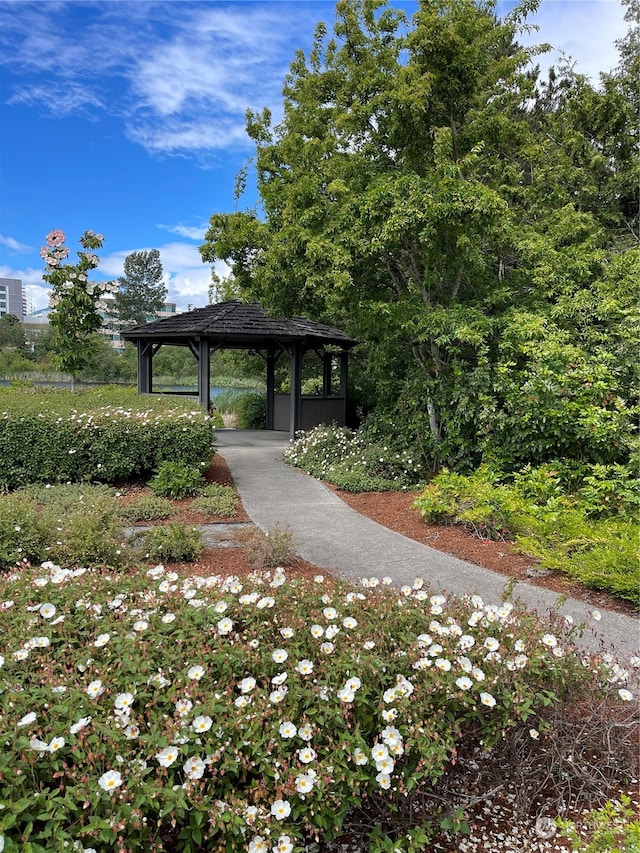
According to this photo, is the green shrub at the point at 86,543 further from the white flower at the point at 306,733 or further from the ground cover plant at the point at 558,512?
the ground cover plant at the point at 558,512

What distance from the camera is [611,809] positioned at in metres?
1.94

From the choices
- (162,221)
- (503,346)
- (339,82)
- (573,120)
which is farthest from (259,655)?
(573,120)

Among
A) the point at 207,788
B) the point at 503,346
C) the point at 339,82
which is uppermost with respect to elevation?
the point at 339,82

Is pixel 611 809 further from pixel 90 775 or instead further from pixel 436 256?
pixel 436 256

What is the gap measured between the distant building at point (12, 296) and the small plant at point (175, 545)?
176ft

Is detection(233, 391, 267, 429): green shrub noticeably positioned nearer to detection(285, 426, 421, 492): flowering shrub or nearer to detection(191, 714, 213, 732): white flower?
detection(285, 426, 421, 492): flowering shrub

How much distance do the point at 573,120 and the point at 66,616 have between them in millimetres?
14226

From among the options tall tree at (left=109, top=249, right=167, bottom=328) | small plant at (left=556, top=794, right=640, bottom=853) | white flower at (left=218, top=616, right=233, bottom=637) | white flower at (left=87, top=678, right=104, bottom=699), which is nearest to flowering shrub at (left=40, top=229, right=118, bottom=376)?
white flower at (left=218, top=616, right=233, bottom=637)

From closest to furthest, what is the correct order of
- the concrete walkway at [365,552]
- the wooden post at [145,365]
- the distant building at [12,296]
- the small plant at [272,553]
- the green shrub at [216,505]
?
the concrete walkway at [365,552], the small plant at [272,553], the green shrub at [216,505], the wooden post at [145,365], the distant building at [12,296]

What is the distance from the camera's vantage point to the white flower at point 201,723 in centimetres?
165

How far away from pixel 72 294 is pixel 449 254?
703 cm

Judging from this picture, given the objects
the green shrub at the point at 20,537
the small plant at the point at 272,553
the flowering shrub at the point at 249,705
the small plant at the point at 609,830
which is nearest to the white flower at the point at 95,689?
the flowering shrub at the point at 249,705

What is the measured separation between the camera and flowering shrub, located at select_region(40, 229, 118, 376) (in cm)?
1025

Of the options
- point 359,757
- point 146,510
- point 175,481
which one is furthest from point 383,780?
point 175,481
